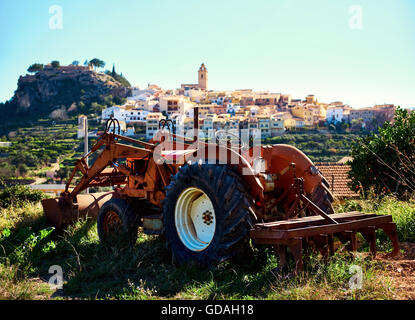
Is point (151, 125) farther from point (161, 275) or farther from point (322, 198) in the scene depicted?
point (161, 275)

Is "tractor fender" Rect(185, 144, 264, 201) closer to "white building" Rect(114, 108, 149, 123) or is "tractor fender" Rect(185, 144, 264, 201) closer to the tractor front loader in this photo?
the tractor front loader

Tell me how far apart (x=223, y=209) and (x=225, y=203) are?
0.07m

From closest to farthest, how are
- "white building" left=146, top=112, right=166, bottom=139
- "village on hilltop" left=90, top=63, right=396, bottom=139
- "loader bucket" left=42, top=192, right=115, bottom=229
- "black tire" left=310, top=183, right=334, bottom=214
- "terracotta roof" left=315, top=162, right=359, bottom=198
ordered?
1. "black tire" left=310, top=183, right=334, bottom=214
2. "loader bucket" left=42, top=192, right=115, bottom=229
3. "terracotta roof" left=315, top=162, right=359, bottom=198
4. "white building" left=146, top=112, right=166, bottom=139
5. "village on hilltop" left=90, top=63, right=396, bottom=139

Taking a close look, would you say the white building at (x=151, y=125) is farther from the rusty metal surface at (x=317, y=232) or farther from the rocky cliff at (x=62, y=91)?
the rusty metal surface at (x=317, y=232)

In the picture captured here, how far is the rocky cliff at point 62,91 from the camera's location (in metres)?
116

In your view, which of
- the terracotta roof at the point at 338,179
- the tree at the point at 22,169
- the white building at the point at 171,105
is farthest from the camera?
the white building at the point at 171,105

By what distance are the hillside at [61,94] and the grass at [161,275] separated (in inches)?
4046

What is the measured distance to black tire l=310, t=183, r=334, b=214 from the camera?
18.4ft

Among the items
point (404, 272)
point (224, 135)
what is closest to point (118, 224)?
point (224, 135)

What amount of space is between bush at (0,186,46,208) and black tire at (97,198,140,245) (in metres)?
4.85

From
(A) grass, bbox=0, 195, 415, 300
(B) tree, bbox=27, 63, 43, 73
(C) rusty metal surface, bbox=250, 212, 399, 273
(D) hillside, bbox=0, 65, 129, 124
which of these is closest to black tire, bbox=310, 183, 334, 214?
(C) rusty metal surface, bbox=250, 212, 399, 273

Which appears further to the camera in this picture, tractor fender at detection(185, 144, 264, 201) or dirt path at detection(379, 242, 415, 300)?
tractor fender at detection(185, 144, 264, 201)

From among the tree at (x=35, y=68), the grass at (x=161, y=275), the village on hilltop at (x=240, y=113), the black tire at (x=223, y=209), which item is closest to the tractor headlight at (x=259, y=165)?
the black tire at (x=223, y=209)
